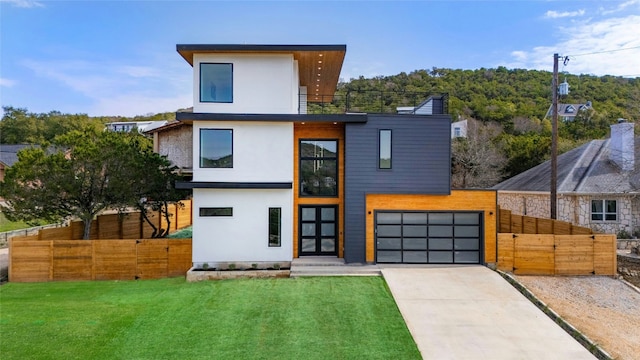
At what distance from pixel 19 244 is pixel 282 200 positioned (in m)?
8.75

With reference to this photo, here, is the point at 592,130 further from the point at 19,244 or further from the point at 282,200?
the point at 19,244

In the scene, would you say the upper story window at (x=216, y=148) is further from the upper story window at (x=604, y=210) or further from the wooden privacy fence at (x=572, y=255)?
the upper story window at (x=604, y=210)

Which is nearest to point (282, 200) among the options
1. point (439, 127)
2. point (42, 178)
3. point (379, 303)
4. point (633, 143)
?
point (379, 303)

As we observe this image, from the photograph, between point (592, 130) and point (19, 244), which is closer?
point (19, 244)

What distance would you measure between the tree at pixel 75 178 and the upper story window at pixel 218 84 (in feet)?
15.0

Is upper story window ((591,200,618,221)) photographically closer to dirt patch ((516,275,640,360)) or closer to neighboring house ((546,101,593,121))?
dirt patch ((516,275,640,360))

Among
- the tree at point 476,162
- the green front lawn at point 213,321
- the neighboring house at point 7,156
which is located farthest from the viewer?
the neighboring house at point 7,156

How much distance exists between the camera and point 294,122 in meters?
12.9

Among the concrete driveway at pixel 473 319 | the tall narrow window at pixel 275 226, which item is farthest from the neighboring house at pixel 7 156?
the concrete driveway at pixel 473 319

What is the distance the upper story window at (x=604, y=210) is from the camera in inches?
731

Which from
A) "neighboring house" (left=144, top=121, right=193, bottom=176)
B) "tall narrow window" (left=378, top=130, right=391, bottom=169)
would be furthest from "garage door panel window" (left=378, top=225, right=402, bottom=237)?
"neighboring house" (left=144, top=121, right=193, bottom=176)

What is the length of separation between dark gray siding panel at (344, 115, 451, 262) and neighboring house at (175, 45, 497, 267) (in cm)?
3

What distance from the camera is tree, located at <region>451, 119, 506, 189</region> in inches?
1216

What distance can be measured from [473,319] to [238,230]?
24.5 ft
